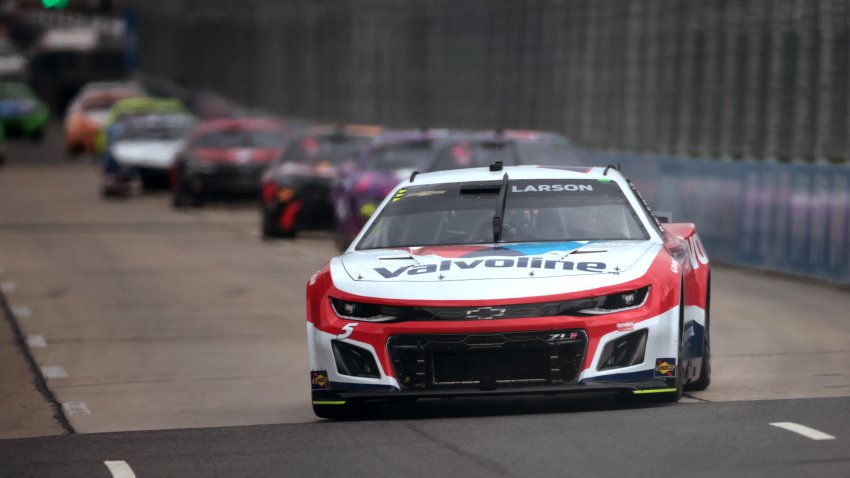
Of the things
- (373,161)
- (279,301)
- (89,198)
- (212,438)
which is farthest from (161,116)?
(212,438)

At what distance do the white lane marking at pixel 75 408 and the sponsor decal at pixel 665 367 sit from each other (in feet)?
12.2

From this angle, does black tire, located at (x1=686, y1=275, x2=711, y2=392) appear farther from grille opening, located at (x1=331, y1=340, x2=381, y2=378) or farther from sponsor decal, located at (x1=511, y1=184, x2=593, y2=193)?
grille opening, located at (x1=331, y1=340, x2=381, y2=378)

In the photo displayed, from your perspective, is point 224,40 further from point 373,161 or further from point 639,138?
point 373,161

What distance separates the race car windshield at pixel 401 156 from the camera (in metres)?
21.2

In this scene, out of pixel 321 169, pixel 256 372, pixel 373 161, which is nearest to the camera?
pixel 256 372

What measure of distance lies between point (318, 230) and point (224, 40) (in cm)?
3777

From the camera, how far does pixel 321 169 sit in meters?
23.9

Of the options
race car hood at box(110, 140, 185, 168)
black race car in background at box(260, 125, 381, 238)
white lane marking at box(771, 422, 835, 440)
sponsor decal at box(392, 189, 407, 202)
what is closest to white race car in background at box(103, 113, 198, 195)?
race car hood at box(110, 140, 185, 168)

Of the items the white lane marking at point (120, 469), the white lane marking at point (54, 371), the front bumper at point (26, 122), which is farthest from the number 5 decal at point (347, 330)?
the front bumper at point (26, 122)

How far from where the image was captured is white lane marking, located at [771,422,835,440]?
827cm

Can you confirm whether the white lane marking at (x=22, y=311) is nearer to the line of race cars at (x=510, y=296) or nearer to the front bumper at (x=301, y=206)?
the line of race cars at (x=510, y=296)

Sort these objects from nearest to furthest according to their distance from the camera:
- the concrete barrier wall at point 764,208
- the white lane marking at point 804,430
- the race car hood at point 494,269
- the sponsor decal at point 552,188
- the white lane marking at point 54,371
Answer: the white lane marking at point 804,430
the race car hood at point 494,269
the sponsor decal at point 552,188
the white lane marking at point 54,371
the concrete barrier wall at point 764,208

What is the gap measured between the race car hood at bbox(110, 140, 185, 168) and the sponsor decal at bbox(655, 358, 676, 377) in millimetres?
25424

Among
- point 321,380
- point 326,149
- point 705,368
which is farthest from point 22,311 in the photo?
point 705,368
